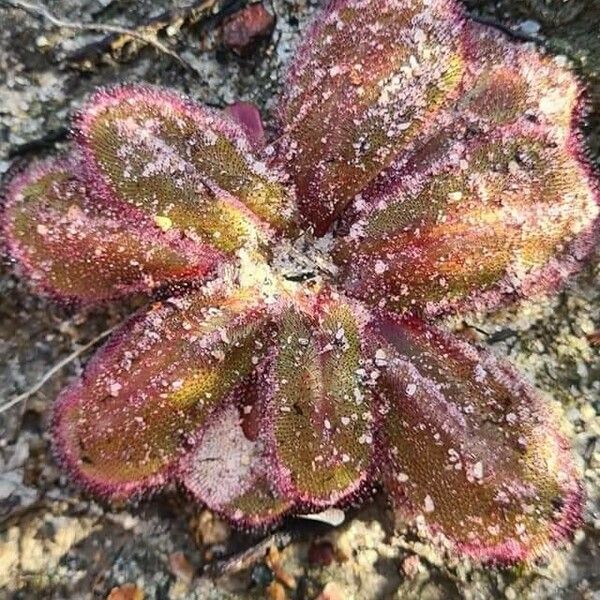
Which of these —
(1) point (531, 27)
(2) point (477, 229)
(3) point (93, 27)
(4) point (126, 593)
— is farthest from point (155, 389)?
(1) point (531, 27)

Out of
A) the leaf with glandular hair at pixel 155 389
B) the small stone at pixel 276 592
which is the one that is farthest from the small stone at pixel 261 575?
the leaf with glandular hair at pixel 155 389

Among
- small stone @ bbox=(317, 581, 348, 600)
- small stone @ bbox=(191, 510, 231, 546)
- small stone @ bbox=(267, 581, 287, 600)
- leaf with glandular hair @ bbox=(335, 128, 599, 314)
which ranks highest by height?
leaf with glandular hair @ bbox=(335, 128, 599, 314)

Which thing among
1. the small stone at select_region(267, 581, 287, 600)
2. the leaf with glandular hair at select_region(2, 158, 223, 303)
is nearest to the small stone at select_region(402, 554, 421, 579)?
the small stone at select_region(267, 581, 287, 600)

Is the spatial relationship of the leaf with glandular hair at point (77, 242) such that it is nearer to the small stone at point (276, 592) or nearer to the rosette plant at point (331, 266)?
the rosette plant at point (331, 266)

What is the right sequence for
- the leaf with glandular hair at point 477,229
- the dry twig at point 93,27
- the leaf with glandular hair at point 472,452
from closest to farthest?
the leaf with glandular hair at point 472,452, the leaf with glandular hair at point 477,229, the dry twig at point 93,27

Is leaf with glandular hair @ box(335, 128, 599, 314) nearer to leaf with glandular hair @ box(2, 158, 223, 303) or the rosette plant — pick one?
the rosette plant

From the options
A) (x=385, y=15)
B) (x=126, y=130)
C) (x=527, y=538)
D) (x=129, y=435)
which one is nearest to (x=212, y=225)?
(x=126, y=130)

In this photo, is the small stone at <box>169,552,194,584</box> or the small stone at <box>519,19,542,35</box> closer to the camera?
the small stone at <box>169,552,194,584</box>
